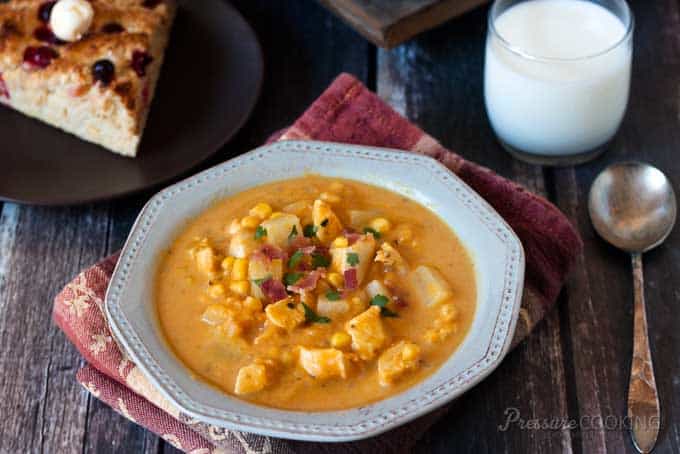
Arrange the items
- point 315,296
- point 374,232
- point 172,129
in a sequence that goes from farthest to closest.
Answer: point 172,129
point 374,232
point 315,296

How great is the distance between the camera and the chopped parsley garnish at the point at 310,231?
326 centimetres

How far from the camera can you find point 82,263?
382 cm

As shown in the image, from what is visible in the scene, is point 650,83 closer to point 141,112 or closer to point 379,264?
point 379,264

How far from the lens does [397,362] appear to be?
9.31 feet

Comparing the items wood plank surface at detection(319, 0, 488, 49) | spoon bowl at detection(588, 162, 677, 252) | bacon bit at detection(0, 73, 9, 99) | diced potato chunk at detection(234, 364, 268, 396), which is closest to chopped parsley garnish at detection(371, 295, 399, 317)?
diced potato chunk at detection(234, 364, 268, 396)

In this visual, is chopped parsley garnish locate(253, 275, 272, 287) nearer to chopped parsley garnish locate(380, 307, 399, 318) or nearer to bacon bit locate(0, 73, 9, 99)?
chopped parsley garnish locate(380, 307, 399, 318)

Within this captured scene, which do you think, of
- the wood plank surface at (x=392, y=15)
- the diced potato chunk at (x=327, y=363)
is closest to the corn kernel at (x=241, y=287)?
the diced potato chunk at (x=327, y=363)

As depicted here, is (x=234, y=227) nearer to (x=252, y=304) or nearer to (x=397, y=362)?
(x=252, y=304)

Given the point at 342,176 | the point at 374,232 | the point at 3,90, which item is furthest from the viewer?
Result: the point at 3,90

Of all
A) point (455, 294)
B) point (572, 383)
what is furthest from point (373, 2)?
point (572, 383)

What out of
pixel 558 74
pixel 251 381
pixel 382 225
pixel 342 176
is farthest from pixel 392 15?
pixel 251 381

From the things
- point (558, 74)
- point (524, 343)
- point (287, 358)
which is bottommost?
point (524, 343)

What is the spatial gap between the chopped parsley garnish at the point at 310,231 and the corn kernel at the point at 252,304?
36 cm

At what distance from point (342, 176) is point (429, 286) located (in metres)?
0.67
